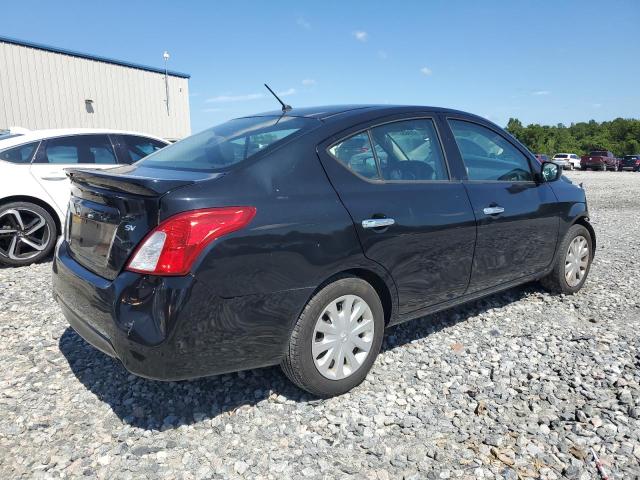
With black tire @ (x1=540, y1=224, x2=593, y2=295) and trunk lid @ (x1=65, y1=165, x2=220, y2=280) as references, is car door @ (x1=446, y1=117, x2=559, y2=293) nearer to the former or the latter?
black tire @ (x1=540, y1=224, x2=593, y2=295)

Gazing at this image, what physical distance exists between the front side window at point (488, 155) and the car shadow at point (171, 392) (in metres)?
1.51

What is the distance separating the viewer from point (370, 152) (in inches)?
124

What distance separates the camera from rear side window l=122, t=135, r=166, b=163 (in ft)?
22.2

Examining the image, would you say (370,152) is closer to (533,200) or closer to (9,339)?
(533,200)

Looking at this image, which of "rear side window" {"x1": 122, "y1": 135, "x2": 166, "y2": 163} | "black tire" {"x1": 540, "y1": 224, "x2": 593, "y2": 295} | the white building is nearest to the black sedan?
"black tire" {"x1": 540, "y1": 224, "x2": 593, "y2": 295}

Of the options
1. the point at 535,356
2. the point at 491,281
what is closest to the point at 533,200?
the point at 491,281

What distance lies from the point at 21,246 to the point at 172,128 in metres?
20.9

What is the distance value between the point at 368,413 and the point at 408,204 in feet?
4.11

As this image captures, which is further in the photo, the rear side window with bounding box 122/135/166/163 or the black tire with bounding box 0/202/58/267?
the rear side window with bounding box 122/135/166/163

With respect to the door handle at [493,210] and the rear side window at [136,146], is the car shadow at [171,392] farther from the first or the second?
the rear side window at [136,146]

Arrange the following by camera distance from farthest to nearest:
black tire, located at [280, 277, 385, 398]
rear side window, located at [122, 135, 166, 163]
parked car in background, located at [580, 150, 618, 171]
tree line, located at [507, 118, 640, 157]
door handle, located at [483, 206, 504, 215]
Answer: tree line, located at [507, 118, 640, 157] → parked car in background, located at [580, 150, 618, 171] → rear side window, located at [122, 135, 166, 163] → door handle, located at [483, 206, 504, 215] → black tire, located at [280, 277, 385, 398]

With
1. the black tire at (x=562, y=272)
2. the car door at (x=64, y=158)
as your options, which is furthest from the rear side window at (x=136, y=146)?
the black tire at (x=562, y=272)

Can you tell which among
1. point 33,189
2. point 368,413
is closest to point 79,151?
point 33,189

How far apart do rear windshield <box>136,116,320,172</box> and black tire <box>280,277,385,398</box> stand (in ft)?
2.78
